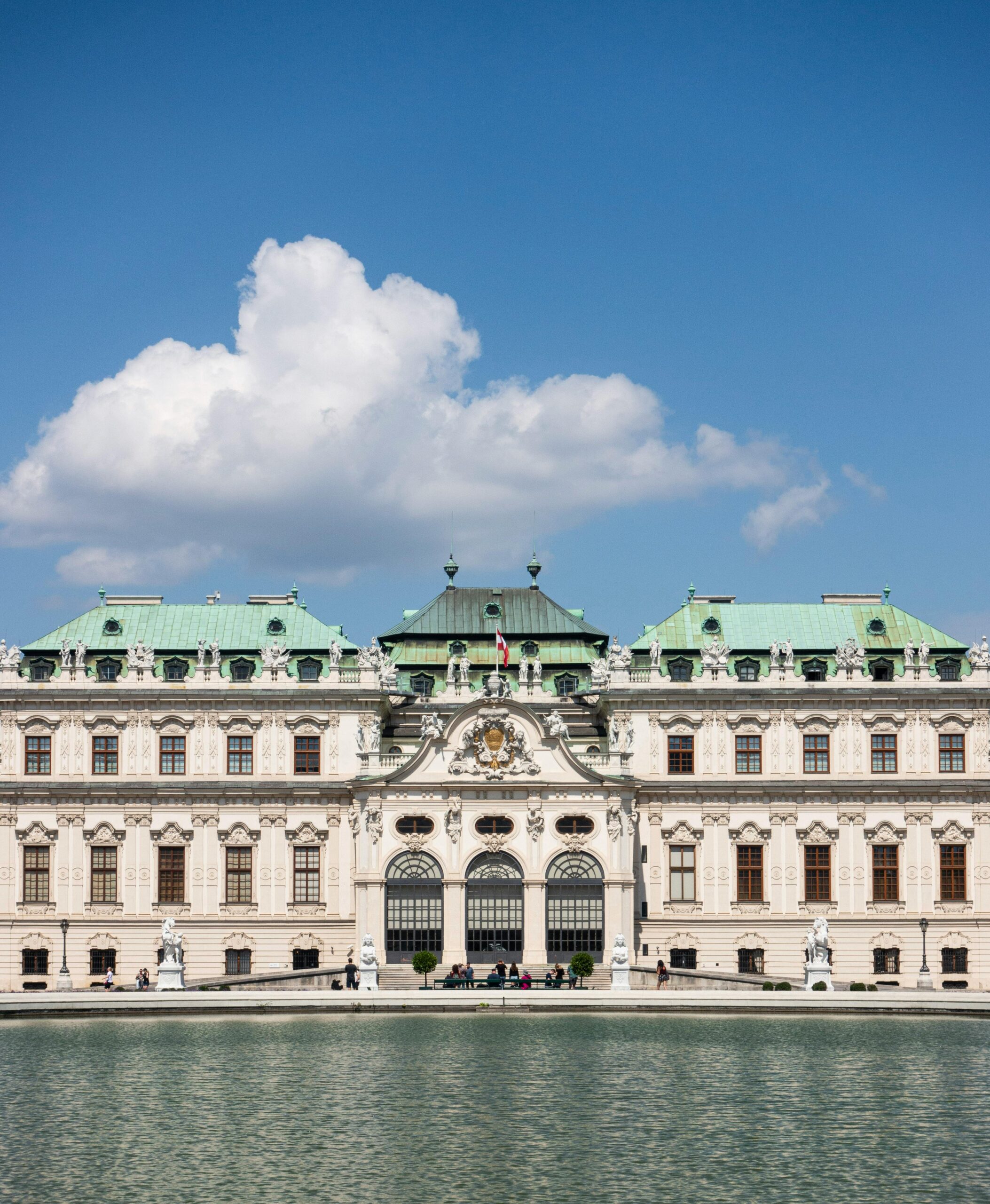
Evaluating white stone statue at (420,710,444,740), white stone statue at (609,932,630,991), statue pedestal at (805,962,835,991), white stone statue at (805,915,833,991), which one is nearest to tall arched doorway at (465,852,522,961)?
white stone statue at (420,710,444,740)

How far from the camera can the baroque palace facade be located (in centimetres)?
9256

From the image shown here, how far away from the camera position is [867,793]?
93.9m

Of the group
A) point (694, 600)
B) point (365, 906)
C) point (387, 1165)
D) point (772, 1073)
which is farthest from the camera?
point (694, 600)

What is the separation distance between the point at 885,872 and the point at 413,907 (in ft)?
80.0

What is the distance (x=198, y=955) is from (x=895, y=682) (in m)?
38.4

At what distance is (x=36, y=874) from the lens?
9419cm

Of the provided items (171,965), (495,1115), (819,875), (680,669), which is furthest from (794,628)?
(495,1115)

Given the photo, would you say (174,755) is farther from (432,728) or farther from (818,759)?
(818,759)

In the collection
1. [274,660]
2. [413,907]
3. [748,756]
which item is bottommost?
[413,907]

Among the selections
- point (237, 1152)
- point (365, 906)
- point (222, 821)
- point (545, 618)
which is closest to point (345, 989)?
point (365, 906)

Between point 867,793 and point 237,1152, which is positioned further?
point 867,793

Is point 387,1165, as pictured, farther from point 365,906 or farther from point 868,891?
point 868,891

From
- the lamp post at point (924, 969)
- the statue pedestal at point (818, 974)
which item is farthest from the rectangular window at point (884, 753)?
the statue pedestal at point (818, 974)

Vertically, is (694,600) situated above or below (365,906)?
above
